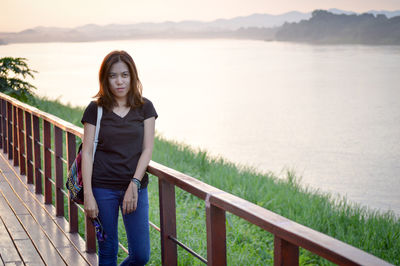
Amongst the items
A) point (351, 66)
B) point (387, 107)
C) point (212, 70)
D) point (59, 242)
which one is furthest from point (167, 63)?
point (59, 242)

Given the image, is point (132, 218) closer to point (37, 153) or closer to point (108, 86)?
point (108, 86)

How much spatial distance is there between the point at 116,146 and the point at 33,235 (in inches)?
65.2

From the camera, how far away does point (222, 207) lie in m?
1.82

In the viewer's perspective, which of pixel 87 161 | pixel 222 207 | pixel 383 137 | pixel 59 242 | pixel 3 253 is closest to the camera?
pixel 222 207

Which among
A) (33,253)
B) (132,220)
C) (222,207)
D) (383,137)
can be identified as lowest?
(383,137)

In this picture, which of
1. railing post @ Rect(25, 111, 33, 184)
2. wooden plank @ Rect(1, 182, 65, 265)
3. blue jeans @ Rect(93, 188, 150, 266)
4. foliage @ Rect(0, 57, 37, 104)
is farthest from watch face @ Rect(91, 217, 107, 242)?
foliage @ Rect(0, 57, 37, 104)

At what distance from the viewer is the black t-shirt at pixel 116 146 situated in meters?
2.38

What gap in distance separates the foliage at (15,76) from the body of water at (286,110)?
567 millimetres

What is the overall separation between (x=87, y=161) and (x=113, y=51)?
499 mm

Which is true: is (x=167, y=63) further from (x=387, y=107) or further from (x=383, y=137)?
(x=383, y=137)

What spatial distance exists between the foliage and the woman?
28.7ft

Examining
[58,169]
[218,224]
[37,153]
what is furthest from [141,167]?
[37,153]

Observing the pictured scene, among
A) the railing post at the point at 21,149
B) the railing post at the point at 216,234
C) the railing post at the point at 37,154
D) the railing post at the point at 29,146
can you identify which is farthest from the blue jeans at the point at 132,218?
the railing post at the point at 21,149

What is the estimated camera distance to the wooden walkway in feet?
10.7
